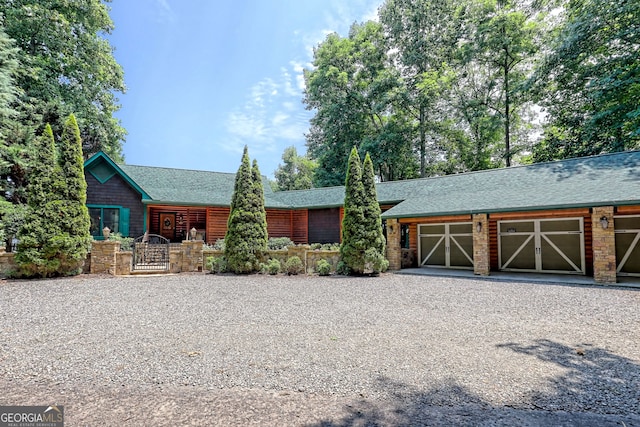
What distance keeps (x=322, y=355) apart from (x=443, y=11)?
106 feet

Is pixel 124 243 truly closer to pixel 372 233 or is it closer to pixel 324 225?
pixel 324 225

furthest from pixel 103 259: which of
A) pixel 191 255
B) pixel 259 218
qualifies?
pixel 259 218

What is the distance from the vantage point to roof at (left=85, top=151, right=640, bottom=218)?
32.8 feet

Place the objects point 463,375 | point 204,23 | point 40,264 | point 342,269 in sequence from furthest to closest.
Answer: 1. point 204,23
2. point 342,269
3. point 40,264
4. point 463,375

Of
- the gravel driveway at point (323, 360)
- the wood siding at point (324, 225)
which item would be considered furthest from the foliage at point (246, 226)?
the wood siding at point (324, 225)

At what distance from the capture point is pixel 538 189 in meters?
11.6

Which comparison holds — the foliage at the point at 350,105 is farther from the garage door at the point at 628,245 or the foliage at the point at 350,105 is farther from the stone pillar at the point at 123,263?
the stone pillar at the point at 123,263

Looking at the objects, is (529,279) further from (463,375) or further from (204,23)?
(204,23)

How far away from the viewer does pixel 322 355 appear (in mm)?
3938

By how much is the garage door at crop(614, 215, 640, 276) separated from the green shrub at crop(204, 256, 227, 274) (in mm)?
13327

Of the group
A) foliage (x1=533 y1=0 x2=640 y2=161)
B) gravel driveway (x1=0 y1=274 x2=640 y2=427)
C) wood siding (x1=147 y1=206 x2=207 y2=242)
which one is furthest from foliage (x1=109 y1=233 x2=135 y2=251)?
foliage (x1=533 y1=0 x2=640 y2=161)

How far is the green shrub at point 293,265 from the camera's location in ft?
37.7

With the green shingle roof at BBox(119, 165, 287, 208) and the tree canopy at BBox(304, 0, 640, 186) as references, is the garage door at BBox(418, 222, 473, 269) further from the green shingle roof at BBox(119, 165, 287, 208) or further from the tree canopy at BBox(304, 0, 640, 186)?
the tree canopy at BBox(304, 0, 640, 186)

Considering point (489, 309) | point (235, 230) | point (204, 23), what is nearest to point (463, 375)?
point (489, 309)
